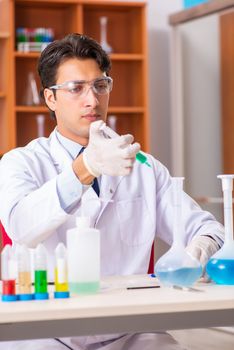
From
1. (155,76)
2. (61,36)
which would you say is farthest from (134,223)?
(155,76)

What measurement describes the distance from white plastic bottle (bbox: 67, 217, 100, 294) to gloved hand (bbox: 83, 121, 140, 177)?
0.20 m

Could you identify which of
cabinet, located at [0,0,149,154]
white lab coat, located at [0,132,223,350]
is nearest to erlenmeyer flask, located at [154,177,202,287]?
white lab coat, located at [0,132,223,350]

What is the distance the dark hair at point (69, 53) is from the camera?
213 cm

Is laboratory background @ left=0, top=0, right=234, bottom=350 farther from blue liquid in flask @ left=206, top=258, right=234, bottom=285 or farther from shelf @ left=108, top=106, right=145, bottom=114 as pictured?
blue liquid in flask @ left=206, top=258, right=234, bottom=285

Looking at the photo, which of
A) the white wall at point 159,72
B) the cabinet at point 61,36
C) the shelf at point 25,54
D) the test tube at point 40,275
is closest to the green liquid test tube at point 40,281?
the test tube at point 40,275

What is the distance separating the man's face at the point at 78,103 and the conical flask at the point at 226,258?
54cm

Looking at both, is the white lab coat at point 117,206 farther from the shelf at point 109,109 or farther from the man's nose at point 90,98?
the shelf at point 109,109

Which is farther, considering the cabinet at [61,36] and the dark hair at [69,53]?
the cabinet at [61,36]

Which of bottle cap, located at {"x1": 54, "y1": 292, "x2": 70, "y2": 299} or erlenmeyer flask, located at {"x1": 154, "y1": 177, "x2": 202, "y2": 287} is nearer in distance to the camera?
bottle cap, located at {"x1": 54, "y1": 292, "x2": 70, "y2": 299}

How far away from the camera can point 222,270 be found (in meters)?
1.63

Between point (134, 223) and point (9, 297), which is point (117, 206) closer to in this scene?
point (134, 223)

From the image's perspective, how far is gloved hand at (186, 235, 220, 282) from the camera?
5.76ft

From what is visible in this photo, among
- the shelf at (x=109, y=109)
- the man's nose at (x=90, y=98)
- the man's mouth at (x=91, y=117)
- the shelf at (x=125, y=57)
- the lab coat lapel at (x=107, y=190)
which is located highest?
the shelf at (x=125, y=57)

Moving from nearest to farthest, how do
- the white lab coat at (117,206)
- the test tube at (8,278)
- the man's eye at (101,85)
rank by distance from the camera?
the test tube at (8,278)
the white lab coat at (117,206)
the man's eye at (101,85)
